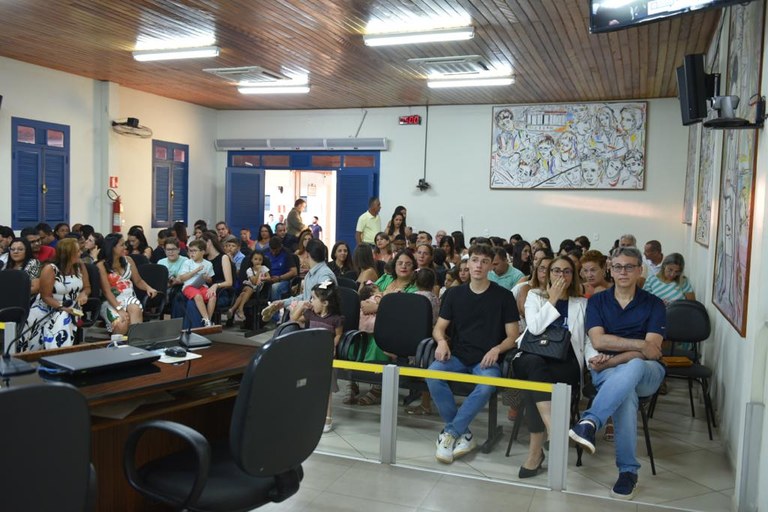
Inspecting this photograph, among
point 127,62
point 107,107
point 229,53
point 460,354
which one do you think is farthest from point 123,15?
point 460,354

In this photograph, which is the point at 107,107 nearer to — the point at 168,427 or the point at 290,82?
the point at 290,82

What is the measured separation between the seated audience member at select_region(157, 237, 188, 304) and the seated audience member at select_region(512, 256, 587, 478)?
454 cm

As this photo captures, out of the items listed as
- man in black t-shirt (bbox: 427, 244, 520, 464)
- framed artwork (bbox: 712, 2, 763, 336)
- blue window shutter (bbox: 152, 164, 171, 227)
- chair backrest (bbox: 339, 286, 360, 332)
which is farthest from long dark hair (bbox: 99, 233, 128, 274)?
framed artwork (bbox: 712, 2, 763, 336)

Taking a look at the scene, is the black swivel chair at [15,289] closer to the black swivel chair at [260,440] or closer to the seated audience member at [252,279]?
the seated audience member at [252,279]

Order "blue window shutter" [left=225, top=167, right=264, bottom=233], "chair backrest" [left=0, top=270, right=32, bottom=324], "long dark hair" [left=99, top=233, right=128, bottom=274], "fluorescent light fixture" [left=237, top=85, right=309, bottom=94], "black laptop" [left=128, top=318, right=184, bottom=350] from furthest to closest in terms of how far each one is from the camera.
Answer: "blue window shutter" [left=225, top=167, right=264, bottom=233] → "fluorescent light fixture" [left=237, top=85, right=309, bottom=94] → "long dark hair" [left=99, top=233, right=128, bottom=274] → "chair backrest" [left=0, top=270, right=32, bottom=324] → "black laptop" [left=128, top=318, right=184, bottom=350]

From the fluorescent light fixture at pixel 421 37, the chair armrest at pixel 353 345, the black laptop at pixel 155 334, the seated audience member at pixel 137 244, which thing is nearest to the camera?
the black laptop at pixel 155 334

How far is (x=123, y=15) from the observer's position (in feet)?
24.3

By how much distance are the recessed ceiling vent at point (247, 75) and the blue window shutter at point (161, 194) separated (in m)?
Result: 2.71

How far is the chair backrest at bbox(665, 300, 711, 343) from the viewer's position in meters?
5.29

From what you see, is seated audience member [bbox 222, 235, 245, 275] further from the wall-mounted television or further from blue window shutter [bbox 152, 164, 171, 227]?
the wall-mounted television

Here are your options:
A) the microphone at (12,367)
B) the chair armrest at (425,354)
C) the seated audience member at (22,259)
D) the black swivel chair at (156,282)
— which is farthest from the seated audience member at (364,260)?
the microphone at (12,367)

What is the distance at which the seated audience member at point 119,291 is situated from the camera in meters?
6.51

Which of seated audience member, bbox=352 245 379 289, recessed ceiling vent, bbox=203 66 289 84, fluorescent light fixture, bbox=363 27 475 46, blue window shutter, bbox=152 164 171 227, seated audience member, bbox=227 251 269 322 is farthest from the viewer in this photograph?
blue window shutter, bbox=152 164 171 227

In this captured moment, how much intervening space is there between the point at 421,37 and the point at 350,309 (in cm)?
356
